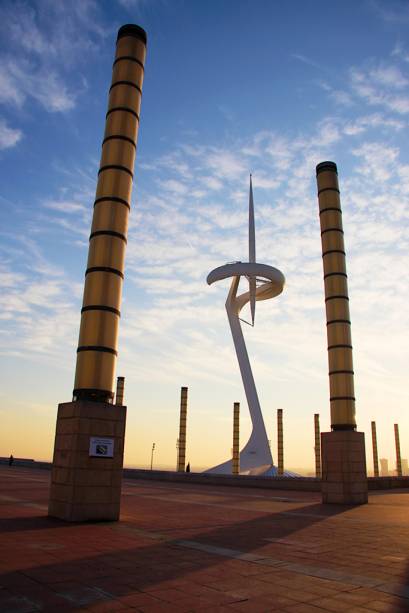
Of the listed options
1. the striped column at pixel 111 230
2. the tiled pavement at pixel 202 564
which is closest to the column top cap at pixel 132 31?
the striped column at pixel 111 230

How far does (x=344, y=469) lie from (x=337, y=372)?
3.90 m

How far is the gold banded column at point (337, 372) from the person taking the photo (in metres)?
19.8

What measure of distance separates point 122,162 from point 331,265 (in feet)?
36.2

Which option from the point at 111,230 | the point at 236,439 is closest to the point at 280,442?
the point at 236,439

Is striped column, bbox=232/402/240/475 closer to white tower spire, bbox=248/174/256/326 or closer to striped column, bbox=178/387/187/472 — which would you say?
striped column, bbox=178/387/187/472

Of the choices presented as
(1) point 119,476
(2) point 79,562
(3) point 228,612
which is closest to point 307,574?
(3) point 228,612

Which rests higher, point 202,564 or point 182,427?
point 182,427

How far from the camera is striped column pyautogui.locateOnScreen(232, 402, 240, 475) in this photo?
48438 millimetres

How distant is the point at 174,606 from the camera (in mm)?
5441

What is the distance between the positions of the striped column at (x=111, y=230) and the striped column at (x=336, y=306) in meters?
10.6

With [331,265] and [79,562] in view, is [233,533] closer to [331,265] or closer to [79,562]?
[79,562]

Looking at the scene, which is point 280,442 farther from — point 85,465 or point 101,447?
point 85,465

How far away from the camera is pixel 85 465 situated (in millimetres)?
12742

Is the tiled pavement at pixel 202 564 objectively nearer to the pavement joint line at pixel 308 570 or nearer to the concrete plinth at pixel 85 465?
the pavement joint line at pixel 308 570
